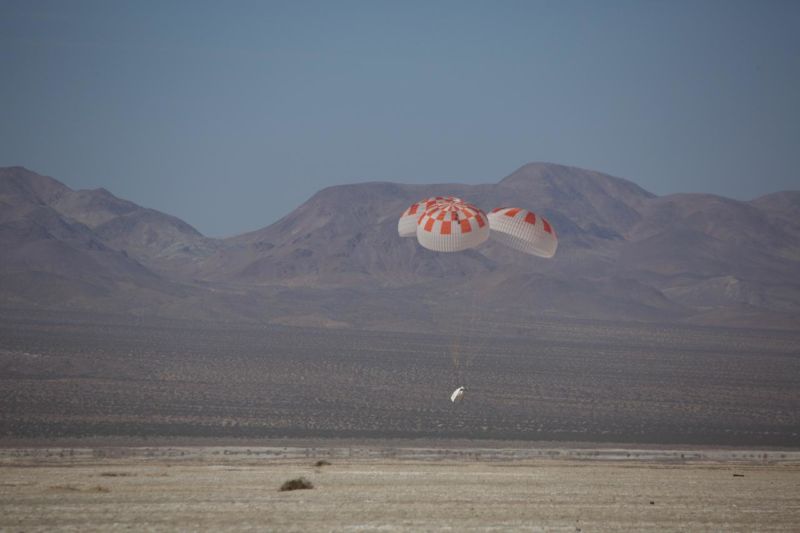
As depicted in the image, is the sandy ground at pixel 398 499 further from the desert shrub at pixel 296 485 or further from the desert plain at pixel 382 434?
the desert shrub at pixel 296 485

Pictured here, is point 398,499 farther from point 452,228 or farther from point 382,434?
point 382,434

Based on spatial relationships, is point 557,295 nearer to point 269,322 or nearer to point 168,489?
point 269,322

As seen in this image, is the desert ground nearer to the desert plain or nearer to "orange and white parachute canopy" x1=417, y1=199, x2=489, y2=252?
the desert plain

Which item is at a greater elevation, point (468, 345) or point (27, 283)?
point (27, 283)

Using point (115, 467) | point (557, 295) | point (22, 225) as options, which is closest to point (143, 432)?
point (115, 467)

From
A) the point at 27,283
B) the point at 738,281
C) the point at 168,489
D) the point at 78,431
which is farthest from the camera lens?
the point at 738,281

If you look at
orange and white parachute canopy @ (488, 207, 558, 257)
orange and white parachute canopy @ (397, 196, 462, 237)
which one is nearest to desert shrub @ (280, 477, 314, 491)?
orange and white parachute canopy @ (488, 207, 558, 257)

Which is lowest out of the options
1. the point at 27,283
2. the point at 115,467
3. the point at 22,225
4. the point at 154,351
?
the point at 115,467
